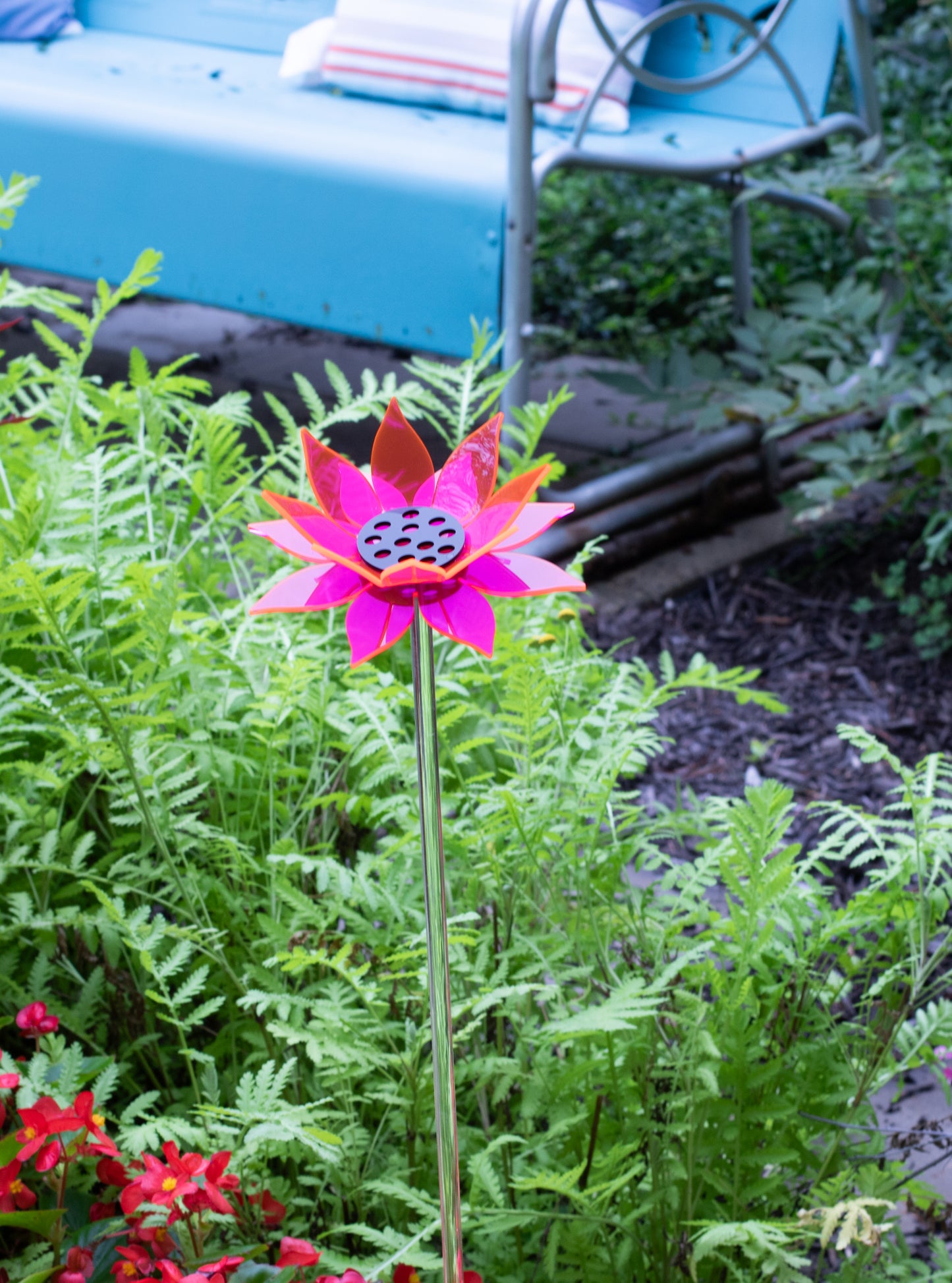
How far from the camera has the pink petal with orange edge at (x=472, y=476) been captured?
0.62m

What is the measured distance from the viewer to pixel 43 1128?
73 centimetres

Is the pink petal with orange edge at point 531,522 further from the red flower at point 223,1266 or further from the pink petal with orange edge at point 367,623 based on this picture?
the red flower at point 223,1266

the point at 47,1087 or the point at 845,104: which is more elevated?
the point at 845,104

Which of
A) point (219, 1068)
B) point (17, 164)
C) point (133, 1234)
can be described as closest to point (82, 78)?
Result: point (17, 164)

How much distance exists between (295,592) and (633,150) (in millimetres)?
2204

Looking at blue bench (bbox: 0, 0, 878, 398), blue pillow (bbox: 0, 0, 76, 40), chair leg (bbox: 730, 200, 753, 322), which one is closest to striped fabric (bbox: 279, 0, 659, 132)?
blue bench (bbox: 0, 0, 878, 398)

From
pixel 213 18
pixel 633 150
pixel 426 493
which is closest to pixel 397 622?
pixel 426 493

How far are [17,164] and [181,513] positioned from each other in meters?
1.70

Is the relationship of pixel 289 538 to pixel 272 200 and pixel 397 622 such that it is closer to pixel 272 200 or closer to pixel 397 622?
pixel 397 622

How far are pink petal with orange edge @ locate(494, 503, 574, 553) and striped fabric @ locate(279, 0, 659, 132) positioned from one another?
2463 millimetres

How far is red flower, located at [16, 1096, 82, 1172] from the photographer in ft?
2.38

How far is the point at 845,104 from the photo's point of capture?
5555 millimetres

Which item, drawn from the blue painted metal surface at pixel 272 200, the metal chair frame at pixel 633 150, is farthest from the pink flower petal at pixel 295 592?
the blue painted metal surface at pixel 272 200

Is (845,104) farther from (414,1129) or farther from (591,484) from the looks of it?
(414,1129)
